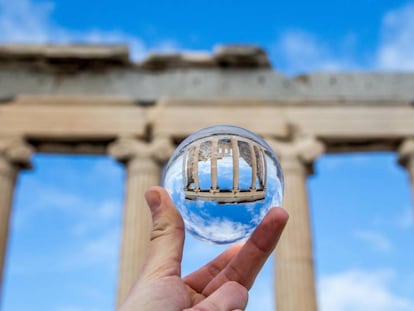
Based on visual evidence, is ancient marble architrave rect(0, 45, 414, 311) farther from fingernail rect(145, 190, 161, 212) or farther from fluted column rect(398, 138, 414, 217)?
fingernail rect(145, 190, 161, 212)

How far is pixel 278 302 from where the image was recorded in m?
16.6

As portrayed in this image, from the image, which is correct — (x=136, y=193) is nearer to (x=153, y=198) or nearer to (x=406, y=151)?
(x=406, y=151)

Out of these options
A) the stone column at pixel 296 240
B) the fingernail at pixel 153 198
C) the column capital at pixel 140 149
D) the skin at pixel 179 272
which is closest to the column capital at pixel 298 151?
the stone column at pixel 296 240

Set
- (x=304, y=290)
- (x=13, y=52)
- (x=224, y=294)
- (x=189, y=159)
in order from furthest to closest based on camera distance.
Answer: (x=13, y=52) → (x=304, y=290) → (x=189, y=159) → (x=224, y=294)

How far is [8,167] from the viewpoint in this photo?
61.2 ft

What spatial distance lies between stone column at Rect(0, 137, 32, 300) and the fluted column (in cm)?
1306

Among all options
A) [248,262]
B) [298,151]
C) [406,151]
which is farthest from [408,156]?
[248,262]

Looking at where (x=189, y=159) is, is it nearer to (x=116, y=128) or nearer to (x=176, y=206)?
(x=176, y=206)

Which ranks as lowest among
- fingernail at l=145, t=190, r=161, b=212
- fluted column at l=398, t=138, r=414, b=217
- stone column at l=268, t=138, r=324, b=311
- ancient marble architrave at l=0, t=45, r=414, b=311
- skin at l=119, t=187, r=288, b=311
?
skin at l=119, t=187, r=288, b=311

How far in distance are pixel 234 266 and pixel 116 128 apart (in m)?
16.2

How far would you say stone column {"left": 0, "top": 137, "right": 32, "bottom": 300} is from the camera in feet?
59.4

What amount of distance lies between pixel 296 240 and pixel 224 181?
14416mm

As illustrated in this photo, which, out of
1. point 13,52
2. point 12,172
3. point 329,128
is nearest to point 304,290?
point 329,128

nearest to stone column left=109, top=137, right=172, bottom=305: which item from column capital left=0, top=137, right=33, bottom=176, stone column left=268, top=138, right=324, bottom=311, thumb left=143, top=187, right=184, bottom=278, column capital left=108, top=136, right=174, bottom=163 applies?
column capital left=108, top=136, right=174, bottom=163
